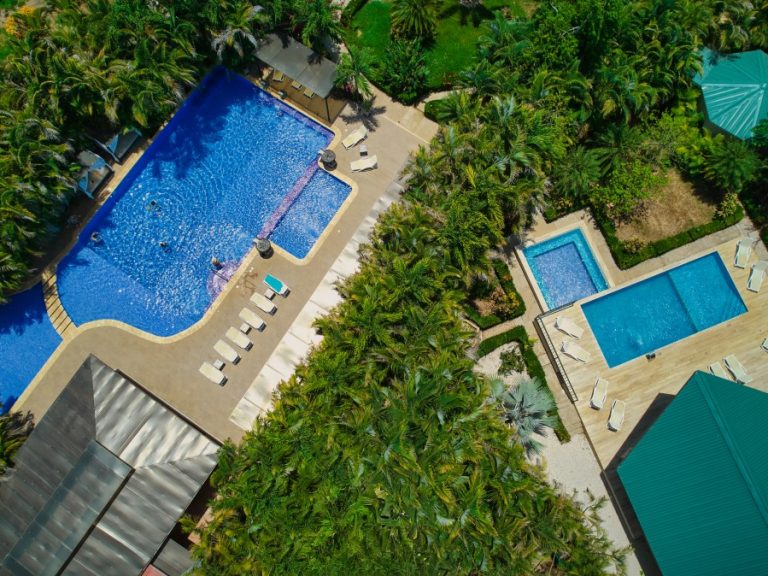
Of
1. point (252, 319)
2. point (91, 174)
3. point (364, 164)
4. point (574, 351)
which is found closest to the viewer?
point (574, 351)

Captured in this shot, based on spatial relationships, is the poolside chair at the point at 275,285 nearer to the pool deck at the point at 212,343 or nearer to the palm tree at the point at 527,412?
the pool deck at the point at 212,343

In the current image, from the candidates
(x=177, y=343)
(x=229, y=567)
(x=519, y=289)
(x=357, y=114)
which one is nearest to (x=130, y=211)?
(x=177, y=343)

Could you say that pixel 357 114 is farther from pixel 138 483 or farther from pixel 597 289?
pixel 138 483

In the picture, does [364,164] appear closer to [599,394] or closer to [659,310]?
[599,394]

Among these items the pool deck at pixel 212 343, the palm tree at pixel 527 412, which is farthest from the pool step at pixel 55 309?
the palm tree at pixel 527 412

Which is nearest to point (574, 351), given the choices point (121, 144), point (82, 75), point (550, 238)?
point (550, 238)

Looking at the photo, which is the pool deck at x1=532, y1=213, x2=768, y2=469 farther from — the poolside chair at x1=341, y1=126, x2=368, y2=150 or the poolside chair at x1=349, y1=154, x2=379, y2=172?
the poolside chair at x1=341, y1=126, x2=368, y2=150
